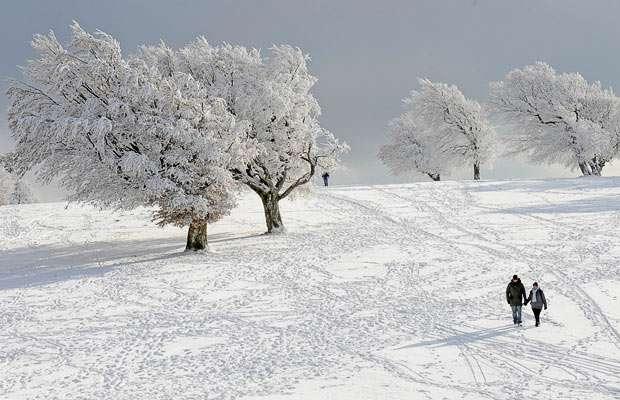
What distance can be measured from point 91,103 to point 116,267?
8.75m

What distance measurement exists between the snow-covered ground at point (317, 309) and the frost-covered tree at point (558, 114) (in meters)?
24.6

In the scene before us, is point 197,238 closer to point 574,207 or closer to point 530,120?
point 574,207

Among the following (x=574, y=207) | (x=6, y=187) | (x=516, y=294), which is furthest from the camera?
(x=6, y=187)

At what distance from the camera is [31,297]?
23.5 m

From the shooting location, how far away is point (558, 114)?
Answer: 62406 millimetres

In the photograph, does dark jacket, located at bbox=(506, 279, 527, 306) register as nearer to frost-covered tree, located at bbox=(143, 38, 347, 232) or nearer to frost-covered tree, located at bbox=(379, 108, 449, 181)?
frost-covered tree, located at bbox=(143, 38, 347, 232)

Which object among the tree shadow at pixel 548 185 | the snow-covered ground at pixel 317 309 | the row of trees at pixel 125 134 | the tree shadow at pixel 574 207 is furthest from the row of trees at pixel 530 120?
the row of trees at pixel 125 134

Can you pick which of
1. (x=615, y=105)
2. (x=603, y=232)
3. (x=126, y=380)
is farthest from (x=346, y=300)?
(x=615, y=105)

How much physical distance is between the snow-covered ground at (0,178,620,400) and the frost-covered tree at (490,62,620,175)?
24565mm

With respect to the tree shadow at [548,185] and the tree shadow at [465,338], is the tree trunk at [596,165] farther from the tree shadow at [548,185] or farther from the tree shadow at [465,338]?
the tree shadow at [465,338]

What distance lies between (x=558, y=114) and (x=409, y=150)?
904 inches

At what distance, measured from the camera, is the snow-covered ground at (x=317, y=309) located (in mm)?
14742

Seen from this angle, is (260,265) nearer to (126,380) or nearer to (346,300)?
(346,300)

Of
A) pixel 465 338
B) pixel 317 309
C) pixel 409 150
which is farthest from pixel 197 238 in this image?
pixel 409 150
